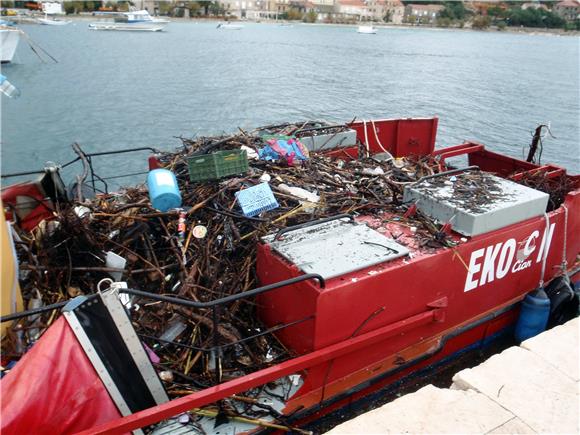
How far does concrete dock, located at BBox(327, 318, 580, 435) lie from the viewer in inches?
87.0

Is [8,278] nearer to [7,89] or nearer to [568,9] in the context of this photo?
[7,89]

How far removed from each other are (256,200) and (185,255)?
87cm

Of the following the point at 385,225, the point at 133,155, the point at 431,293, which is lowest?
the point at 133,155

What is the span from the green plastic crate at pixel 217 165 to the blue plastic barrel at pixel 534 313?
355 cm

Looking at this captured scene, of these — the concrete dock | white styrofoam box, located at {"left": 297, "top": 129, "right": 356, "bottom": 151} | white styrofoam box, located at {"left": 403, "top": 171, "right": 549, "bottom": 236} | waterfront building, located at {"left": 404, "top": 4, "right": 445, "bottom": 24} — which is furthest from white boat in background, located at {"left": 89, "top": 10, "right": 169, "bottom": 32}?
the concrete dock

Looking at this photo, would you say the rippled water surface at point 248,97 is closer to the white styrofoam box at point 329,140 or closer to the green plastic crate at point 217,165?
the white styrofoam box at point 329,140

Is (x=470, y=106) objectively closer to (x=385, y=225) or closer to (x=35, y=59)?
(x=385, y=225)

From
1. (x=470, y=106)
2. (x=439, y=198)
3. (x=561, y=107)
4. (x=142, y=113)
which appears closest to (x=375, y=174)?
(x=439, y=198)

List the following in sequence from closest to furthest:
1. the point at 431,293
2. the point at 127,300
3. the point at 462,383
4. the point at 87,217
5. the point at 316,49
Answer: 1. the point at 462,383
2. the point at 127,300
3. the point at 431,293
4. the point at 87,217
5. the point at 316,49

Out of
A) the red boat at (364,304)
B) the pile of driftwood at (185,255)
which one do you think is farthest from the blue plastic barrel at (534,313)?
the pile of driftwood at (185,255)

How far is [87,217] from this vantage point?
4527mm

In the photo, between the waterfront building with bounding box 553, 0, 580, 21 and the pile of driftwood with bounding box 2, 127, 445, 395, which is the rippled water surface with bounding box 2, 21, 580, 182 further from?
the waterfront building with bounding box 553, 0, 580, 21

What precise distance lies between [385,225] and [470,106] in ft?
62.9

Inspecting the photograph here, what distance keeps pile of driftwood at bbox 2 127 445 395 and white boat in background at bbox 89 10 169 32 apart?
6051cm
